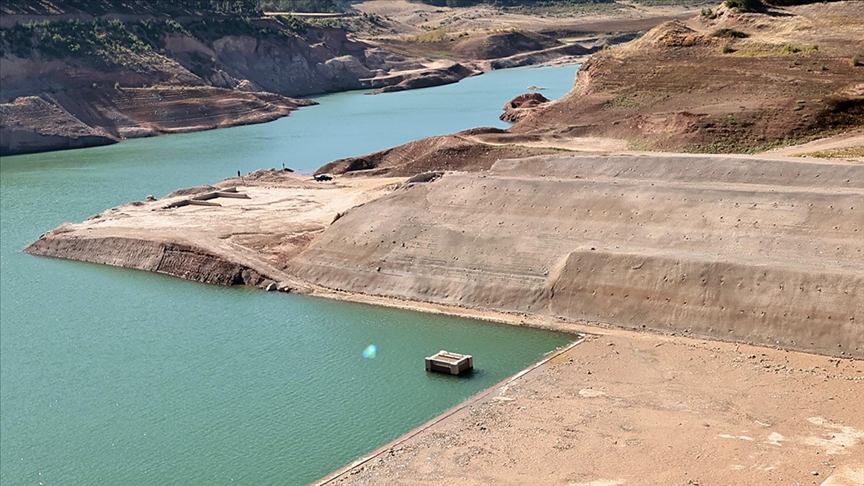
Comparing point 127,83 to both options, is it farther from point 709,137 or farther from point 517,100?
point 709,137

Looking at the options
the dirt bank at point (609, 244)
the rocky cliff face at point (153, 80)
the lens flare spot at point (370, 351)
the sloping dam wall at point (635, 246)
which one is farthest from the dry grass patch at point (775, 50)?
the rocky cliff face at point (153, 80)

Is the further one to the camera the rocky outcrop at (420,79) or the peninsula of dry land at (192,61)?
the rocky outcrop at (420,79)

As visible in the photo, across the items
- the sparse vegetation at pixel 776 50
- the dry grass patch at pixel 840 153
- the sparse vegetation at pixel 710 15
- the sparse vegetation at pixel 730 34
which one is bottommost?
the dry grass patch at pixel 840 153

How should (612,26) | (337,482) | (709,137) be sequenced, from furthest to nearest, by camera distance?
(612,26)
(709,137)
(337,482)

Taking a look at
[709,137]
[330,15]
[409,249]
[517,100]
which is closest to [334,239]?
[409,249]

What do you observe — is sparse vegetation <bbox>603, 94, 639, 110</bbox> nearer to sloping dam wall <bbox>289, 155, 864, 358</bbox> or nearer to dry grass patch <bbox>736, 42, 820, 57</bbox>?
dry grass patch <bbox>736, 42, 820, 57</bbox>

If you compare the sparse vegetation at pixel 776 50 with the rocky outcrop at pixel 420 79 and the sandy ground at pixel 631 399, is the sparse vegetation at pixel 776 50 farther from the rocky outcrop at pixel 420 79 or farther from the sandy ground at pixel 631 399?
the rocky outcrop at pixel 420 79
